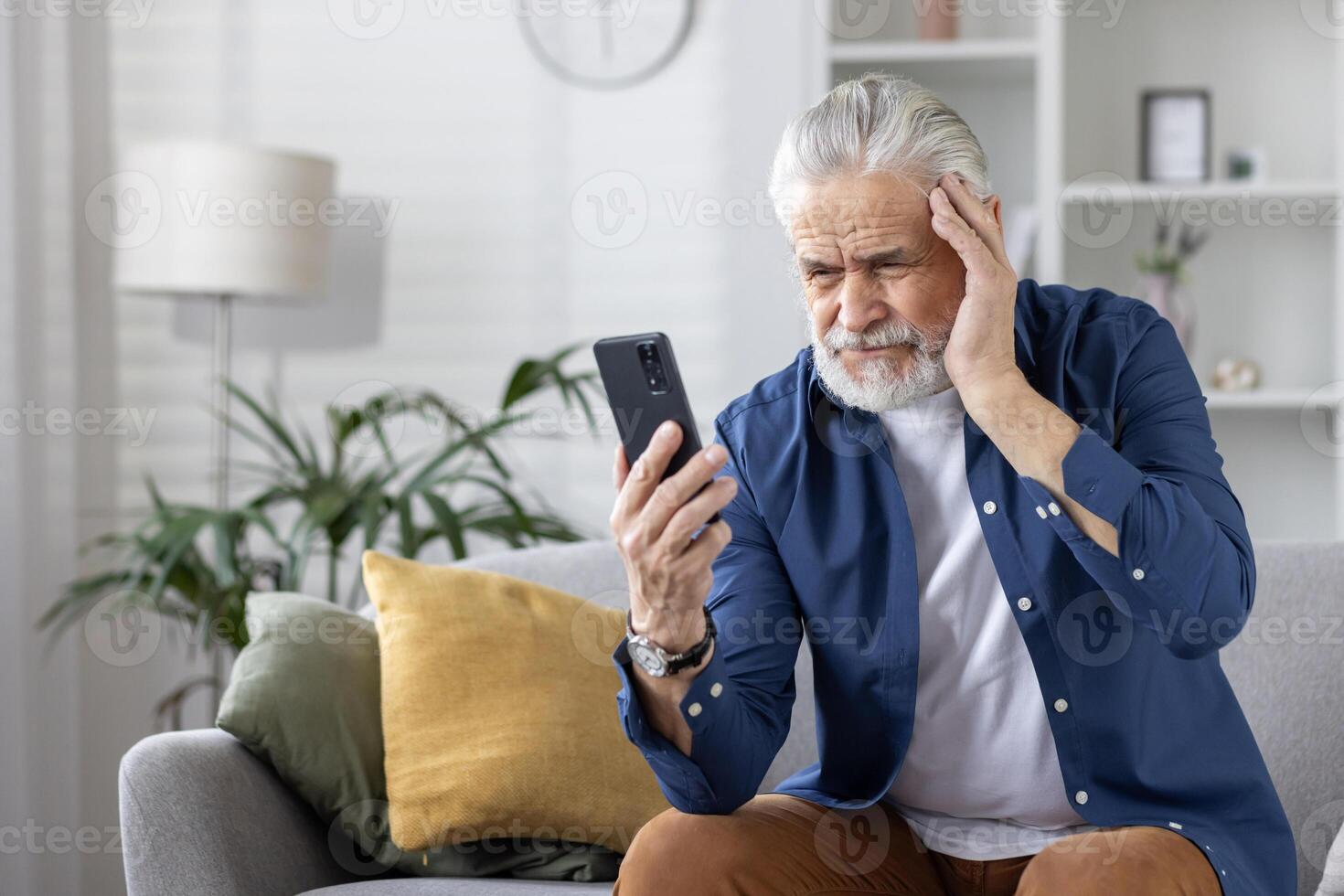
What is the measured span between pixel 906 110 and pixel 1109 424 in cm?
36

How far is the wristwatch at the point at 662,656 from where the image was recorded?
1.12 m

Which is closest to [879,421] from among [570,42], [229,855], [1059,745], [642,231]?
[1059,745]

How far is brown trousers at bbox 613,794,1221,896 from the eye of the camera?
108 centimetres

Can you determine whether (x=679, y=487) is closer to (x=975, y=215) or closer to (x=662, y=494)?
(x=662, y=494)

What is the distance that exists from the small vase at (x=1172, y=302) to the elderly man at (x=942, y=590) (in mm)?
1465

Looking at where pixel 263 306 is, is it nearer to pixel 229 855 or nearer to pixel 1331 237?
pixel 229 855

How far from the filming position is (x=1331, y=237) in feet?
9.24

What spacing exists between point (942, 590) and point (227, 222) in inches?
66.9

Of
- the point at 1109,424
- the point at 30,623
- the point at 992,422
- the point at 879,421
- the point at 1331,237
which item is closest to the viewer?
the point at 992,422
